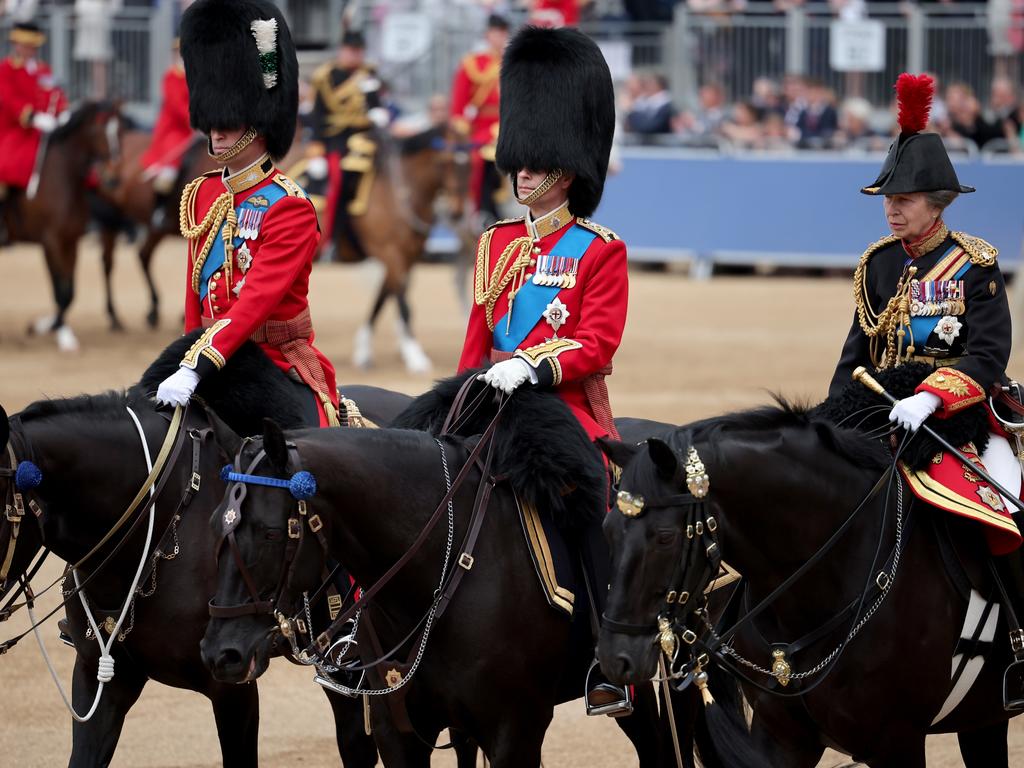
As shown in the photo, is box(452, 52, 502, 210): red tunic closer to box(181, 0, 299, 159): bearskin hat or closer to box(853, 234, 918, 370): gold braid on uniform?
box(181, 0, 299, 159): bearskin hat

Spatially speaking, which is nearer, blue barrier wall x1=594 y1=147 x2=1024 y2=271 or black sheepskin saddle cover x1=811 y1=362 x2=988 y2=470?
black sheepskin saddle cover x1=811 y1=362 x2=988 y2=470

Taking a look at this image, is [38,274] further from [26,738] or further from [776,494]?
[776,494]

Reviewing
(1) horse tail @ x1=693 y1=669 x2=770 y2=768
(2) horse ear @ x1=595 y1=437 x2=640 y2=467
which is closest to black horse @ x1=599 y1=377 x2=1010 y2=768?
(2) horse ear @ x1=595 y1=437 x2=640 y2=467

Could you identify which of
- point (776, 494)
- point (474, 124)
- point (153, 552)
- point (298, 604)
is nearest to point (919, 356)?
point (776, 494)

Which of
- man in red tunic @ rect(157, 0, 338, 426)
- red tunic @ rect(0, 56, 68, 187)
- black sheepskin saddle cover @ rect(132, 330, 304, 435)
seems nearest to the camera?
black sheepskin saddle cover @ rect(132, 330, 304, 435)

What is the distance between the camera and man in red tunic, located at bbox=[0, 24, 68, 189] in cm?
1465

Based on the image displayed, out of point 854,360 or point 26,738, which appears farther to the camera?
point 26,738

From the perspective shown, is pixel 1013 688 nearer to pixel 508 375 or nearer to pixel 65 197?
Result: pixel 508 375

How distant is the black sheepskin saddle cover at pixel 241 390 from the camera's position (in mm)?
5309

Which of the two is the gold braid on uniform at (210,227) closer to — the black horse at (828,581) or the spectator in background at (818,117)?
the black horse at (828,581)

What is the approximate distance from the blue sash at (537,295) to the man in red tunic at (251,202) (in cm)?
82

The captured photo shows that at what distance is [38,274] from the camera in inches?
824

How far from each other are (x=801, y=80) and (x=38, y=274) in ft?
32.1

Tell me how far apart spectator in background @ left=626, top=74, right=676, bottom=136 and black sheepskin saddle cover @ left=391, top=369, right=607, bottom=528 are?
1566 cm
